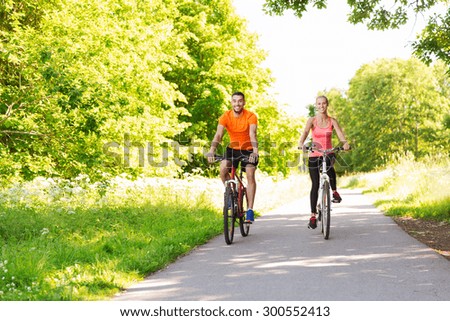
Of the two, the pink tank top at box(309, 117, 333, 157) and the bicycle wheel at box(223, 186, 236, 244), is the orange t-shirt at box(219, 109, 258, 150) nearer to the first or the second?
the bicycle wheel at box(223, 186, 236, 244)

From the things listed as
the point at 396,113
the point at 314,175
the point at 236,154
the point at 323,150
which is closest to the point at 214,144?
the point at 236,154

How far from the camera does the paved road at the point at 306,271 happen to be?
496cm

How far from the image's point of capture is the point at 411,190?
16594 mm

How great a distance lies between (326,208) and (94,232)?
12.1 ft

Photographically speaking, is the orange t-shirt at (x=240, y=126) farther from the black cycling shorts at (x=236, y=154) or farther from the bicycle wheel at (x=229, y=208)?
the bicycle wheel at (x=229, y=208)

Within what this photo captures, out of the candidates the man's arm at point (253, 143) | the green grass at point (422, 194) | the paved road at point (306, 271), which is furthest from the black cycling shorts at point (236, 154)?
the green grass at point (422, 194)

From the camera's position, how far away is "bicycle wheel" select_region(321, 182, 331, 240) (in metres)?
8.37

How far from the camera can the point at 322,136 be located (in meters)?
8.74

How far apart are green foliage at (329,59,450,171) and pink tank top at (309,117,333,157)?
50.6 metres

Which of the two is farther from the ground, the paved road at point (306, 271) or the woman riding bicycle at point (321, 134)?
the woman riding bicycle at point (321, 134)

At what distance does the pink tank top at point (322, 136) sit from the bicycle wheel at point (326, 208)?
610 mm

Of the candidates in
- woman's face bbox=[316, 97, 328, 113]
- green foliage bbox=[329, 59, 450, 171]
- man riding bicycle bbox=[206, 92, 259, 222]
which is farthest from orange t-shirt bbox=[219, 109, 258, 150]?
green foliage bbox=[329, 59, 450, 171]

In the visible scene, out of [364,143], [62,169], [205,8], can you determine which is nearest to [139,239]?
[62,169]
